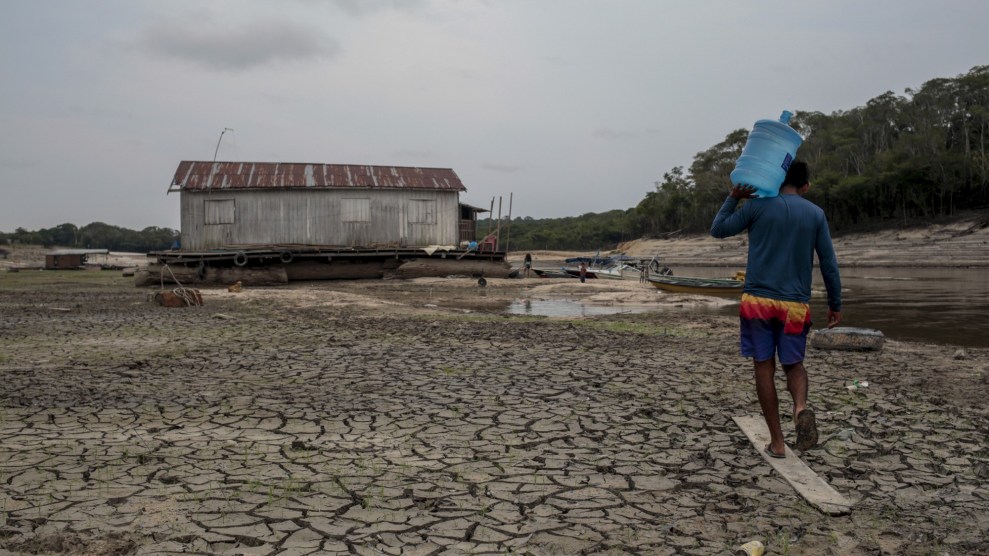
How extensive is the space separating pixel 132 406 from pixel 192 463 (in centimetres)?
191

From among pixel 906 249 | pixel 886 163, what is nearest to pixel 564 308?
pixel 906 249

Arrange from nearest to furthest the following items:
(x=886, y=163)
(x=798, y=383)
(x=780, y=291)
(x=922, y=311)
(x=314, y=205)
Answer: (x=780, y=291)
(x=798, y=383)
(x=922, y=311)
(x=314, y=205)
(x=886, y=163)

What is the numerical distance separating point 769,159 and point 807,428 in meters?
1.71

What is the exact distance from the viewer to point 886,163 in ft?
201

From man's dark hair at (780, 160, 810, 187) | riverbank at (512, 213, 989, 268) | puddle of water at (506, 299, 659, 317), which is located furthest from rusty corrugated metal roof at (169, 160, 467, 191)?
man's dark hair at (780, 160, 810, 187)

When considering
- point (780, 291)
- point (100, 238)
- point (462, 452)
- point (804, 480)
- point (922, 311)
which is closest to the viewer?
point (804, 480)

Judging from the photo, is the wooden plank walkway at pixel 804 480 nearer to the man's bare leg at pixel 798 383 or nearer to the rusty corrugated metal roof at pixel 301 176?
the man's bare leg at pixel 798 383

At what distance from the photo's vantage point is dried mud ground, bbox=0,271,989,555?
323 centimetres

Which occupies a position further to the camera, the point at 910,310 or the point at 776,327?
the point at 910,310

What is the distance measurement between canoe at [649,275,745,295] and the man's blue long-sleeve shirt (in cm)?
2023

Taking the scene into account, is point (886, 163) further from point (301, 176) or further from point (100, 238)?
point (100, 238)

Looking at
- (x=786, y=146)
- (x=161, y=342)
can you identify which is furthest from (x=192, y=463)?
(x=161, y=342)

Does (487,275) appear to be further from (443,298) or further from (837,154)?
(837,154)

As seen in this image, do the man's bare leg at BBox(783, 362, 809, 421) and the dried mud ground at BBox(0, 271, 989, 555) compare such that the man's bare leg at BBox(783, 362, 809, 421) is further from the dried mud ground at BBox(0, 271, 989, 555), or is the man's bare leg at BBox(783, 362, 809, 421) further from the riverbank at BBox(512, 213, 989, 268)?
the riverbank at BBox(512, 213, 989, 268)
